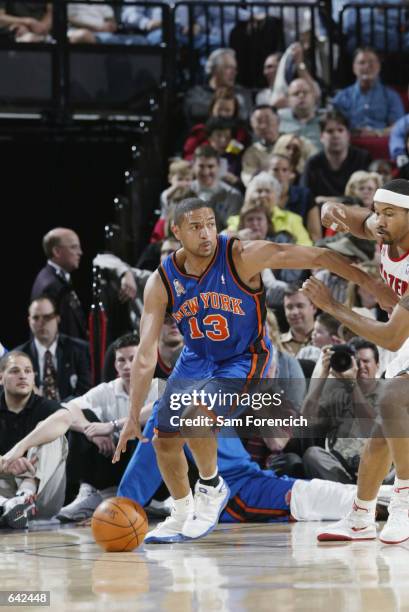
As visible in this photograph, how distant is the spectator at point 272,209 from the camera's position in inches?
426

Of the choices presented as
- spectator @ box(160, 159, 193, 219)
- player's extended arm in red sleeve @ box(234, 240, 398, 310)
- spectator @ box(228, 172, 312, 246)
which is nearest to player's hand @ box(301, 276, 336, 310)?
player's extended arm in red sleeve @ box(234, 240, 398, 310)

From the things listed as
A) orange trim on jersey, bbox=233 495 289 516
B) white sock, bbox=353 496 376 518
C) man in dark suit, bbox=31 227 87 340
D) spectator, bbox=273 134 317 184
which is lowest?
orange trim on jersey, bbox=233 495 289 516

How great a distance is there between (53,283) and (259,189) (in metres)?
2.01

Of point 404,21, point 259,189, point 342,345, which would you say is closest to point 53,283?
point 259,189

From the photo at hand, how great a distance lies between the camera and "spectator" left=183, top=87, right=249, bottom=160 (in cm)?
1234

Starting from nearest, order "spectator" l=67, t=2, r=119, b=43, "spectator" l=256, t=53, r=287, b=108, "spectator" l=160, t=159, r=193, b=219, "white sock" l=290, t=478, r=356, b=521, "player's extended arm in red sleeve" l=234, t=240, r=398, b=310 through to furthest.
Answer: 1. "player's extended arm in red sleeve" l=234, t=240, r=398, b=310
2. "white sock" l=290, t=478, r=356, b=521
3. "spectator" l=160, t=159, r=193, b=219
4. "spectator" l=256, t=53, r=287, b=108
5. "spectator" l=67, t=2, r=119, b=43

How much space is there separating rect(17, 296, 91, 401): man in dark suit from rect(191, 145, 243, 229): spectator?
2.11 metres

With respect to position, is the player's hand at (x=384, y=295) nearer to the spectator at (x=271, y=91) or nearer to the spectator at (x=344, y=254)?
the spectator at (x=344, y=254)

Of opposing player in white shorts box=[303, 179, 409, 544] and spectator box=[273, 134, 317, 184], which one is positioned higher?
spectator box=[273, 134, 317, 184]

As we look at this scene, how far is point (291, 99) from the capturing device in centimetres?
1248

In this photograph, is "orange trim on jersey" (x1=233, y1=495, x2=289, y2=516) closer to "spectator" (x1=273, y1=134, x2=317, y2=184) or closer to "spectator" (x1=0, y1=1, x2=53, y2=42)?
"spectator" (x1=273, y1=134, x2=317, y2=184)

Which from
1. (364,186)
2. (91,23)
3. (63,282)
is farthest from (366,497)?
(91,23)

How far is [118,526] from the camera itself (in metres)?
6.64

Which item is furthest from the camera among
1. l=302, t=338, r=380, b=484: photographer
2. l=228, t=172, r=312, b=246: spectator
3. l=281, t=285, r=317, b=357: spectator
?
l=228, t=172, r=312, b=246: spectator
